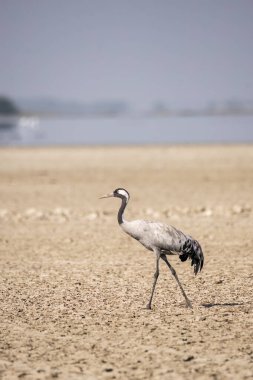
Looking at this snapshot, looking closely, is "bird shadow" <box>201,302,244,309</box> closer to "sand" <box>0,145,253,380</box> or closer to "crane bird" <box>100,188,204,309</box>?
"sand" <box>0,145,253,380</box>

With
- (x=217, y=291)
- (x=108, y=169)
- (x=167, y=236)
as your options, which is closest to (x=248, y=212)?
(x=217, y=291)

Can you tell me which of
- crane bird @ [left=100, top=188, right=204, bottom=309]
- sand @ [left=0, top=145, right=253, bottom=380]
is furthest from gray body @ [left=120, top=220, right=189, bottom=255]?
sand @ [left=0, top=145, right=253, bottom=380]

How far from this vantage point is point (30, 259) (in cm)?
1266

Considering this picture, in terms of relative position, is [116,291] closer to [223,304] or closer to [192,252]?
[192,252]

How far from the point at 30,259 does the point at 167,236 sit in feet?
13.6

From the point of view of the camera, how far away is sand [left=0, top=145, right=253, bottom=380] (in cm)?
721

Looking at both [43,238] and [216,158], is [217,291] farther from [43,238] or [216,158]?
[216,158]

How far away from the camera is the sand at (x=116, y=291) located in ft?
23.7

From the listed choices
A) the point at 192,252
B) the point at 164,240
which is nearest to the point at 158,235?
the point at 164,240

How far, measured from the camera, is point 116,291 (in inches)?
400

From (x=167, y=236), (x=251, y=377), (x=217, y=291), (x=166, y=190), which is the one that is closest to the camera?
(x=251, y=377)

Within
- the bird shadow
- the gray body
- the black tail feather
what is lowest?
the bird shadow

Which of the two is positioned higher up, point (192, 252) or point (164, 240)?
point (164, 240)

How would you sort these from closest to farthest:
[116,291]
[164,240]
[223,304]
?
[164,240] → [223,304] → [116,291]
